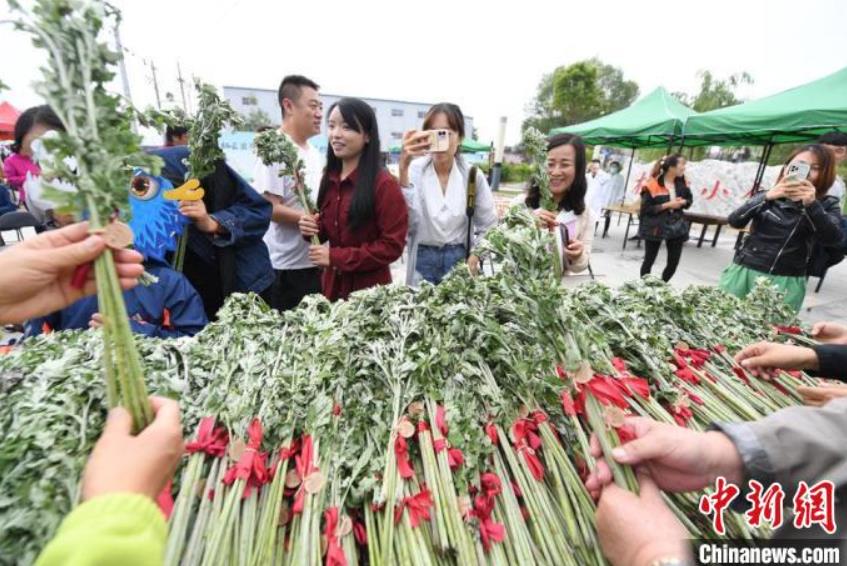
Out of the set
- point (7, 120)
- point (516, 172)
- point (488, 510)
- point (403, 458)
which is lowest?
point (516, 172)

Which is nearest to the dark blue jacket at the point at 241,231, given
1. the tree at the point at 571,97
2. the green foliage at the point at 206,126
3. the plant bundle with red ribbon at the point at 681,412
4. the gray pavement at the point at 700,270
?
the green foliage at the point at 206,126

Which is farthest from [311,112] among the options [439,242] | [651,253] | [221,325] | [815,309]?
[815,309]

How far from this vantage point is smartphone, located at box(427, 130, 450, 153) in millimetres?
2896

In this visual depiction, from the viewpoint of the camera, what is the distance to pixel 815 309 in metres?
6.15

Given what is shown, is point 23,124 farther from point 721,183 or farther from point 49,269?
point 721,183

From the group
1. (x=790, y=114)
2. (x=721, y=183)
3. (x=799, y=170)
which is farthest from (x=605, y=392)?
(x=721, y=183)

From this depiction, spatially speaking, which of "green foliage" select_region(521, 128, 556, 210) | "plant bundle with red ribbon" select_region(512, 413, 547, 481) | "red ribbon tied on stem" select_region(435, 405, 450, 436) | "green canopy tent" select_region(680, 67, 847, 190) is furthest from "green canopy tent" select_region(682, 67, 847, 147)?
"red ribbon tied on stem" select_region(435, 405, 450, 436)

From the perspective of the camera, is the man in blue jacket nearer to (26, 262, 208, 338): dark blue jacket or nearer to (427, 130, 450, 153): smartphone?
(26, 262, 208, 338): dark blue jacket

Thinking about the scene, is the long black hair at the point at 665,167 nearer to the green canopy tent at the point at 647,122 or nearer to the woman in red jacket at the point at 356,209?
the green canopy tent at the point at 647,122

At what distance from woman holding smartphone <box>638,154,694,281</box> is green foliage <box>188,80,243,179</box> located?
627 cm

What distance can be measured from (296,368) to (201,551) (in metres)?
0.61

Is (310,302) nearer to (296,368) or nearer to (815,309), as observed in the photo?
(296,368)

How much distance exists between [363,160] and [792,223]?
3.49 meters

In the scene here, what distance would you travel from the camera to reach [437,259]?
3338 millimetres
